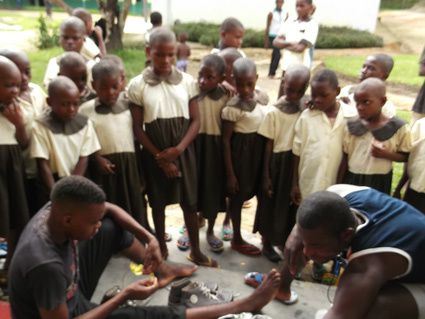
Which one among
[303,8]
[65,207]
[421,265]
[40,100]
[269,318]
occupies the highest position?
[303,8]

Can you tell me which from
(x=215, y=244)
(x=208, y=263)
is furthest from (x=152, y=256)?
(x=215, y=244)

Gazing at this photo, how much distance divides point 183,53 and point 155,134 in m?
4.02

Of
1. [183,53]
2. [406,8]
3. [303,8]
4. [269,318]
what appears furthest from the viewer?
[406,8]

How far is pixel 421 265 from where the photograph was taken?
183cm

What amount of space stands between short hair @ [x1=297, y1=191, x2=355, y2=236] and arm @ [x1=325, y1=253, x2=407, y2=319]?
0.18m

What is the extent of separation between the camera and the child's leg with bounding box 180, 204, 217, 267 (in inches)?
116

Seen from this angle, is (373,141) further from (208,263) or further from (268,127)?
(208,263)

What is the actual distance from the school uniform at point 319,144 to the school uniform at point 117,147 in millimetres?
1053

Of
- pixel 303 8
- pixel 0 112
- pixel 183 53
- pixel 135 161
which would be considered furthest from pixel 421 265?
pixel 183 53

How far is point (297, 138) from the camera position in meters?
2.71

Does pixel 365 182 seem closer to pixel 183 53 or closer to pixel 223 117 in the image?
pixel 223 117

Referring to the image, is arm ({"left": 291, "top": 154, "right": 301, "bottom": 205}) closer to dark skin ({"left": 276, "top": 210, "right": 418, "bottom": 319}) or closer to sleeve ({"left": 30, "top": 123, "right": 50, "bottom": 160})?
dark skin ({"left": 276, "top": 210, "right": 418, "bottom": 319})

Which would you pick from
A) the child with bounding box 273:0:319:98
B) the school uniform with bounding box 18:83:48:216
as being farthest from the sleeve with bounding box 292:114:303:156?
the child with bounding box 273:0:319:98

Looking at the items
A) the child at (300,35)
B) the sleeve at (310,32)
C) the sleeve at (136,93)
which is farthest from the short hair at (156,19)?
the sleeve at (136,93)
